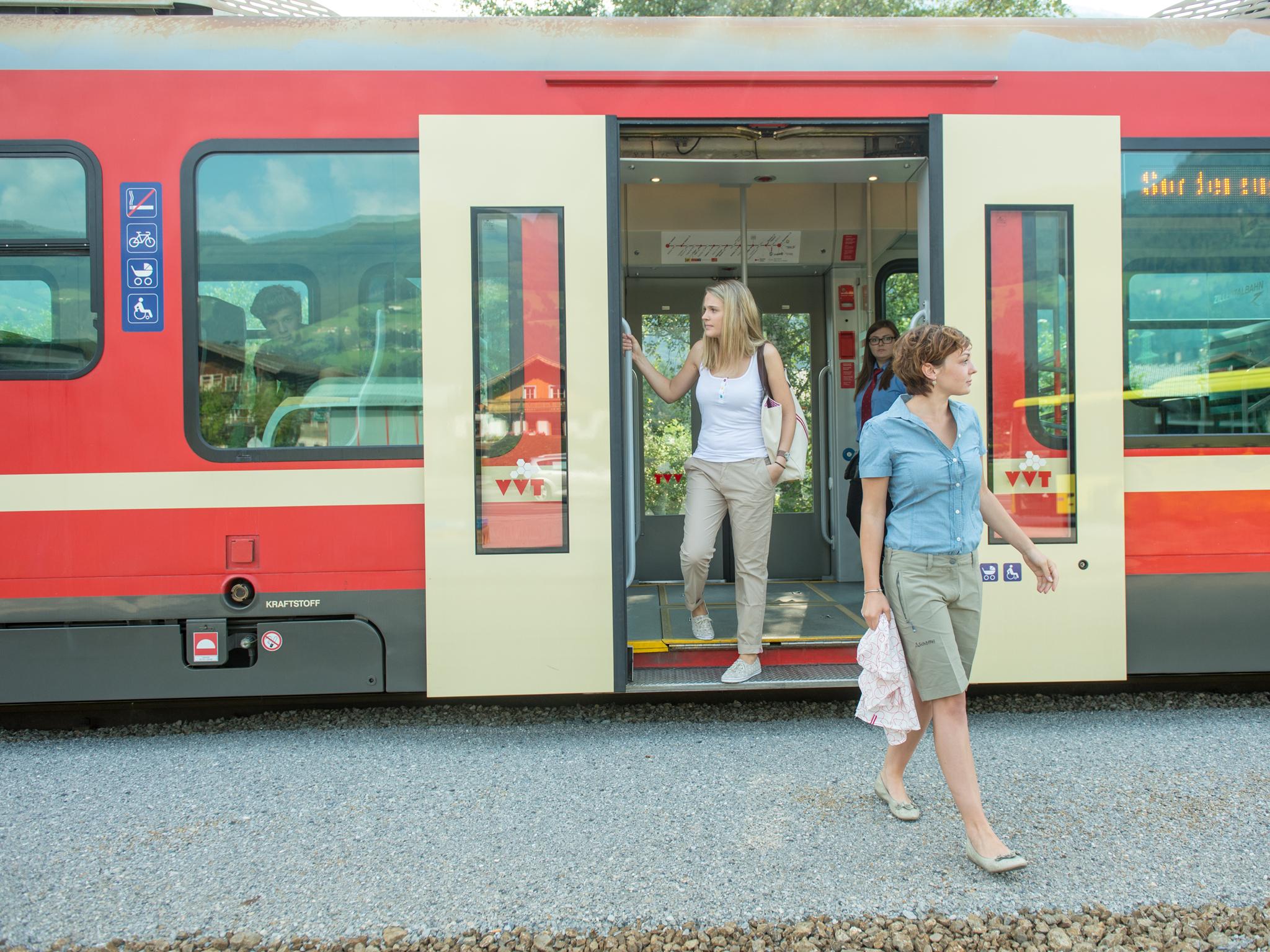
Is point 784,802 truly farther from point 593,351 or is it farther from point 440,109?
point 440,109

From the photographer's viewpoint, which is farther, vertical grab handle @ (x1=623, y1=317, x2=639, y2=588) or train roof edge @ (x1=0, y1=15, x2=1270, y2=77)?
vertical grab handle @ (x1=623, y1=317, x2=639, y2=588)

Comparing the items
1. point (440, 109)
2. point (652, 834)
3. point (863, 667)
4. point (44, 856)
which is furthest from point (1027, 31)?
point (44, 856)

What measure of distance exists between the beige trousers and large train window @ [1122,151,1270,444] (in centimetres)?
158

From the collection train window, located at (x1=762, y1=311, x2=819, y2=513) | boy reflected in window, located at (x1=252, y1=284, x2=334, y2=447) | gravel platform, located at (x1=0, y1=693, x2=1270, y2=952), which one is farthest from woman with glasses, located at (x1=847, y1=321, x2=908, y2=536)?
boy reflected in window, located at (x1=252, y1=284, x2=334, y2=447)

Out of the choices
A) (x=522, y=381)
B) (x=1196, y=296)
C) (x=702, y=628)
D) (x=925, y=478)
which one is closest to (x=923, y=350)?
(x=925, y=478)

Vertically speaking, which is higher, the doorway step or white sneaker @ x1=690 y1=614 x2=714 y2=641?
white sneaker @ x1=690 y1=614 x2=714 y2=641

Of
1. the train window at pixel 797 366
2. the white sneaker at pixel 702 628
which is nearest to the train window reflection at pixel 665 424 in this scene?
the train window at pixel 797 366

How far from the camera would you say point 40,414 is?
3.66 metres

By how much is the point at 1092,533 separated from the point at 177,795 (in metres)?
3.74

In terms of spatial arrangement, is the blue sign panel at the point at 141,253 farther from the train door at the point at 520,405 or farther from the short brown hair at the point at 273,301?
the train door at the point at 520,405

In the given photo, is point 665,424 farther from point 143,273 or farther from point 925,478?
point 925,478

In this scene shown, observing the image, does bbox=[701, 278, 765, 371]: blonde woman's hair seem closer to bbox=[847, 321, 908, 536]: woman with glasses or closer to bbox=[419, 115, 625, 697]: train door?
bbox=[419, 115, 625, 697]: train door

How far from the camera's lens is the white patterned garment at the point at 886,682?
2.76 meters

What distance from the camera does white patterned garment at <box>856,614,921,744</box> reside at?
9.05 ft
